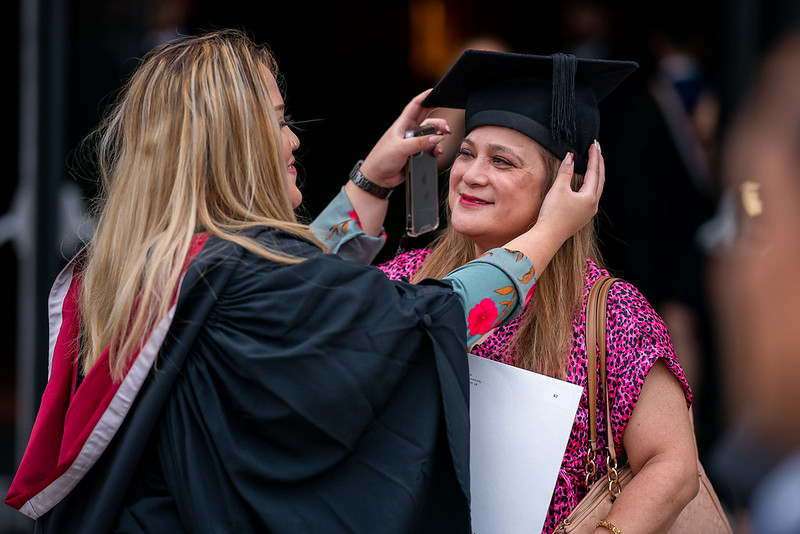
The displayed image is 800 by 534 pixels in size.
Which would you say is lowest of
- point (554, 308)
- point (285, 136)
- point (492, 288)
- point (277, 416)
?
point (554, 308)

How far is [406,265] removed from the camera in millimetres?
2914

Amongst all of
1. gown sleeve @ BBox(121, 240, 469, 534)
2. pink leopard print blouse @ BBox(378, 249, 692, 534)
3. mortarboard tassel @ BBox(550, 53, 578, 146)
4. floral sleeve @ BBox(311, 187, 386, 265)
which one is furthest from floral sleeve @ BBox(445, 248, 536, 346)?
floral sleeve @ BBox(311, 187, 386, 265)

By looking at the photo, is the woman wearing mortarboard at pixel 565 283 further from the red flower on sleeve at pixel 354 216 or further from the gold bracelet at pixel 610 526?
the red flower on sleeve at pixel 354 216

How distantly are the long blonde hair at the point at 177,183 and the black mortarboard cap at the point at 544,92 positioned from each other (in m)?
0.65

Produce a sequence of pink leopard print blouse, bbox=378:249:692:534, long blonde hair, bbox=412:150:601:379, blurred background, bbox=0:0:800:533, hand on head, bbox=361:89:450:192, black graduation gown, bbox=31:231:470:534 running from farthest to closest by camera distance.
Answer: blurred background, bbox=0:0:800:533, hand on head, bbox=361:89:450:192, long blonde hair, bbox=412:150:601:379, pink leopard print blouse, bbox=378:249:692:534, black graduation gown, bbox=31:231:470:534

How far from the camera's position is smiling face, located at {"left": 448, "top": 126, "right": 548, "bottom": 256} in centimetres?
256

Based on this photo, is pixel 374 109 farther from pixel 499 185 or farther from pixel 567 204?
pixel 567 204

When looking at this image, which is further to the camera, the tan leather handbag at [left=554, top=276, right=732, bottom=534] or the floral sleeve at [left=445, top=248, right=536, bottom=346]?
the tan leather handbag at [left=554, top=276, right=732, bottom=534]

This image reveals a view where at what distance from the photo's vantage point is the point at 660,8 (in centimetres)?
586

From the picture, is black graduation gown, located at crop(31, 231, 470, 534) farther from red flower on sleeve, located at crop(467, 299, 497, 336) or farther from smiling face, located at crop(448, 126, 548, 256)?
smiling face, located at crop(448, 126, 548, 256)

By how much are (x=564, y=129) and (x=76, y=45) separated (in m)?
2.99

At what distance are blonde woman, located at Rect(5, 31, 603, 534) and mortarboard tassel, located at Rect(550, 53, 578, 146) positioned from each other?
0.52 metres

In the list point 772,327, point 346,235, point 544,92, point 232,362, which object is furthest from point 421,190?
point 772,327

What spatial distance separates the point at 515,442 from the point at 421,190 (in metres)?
0.91
